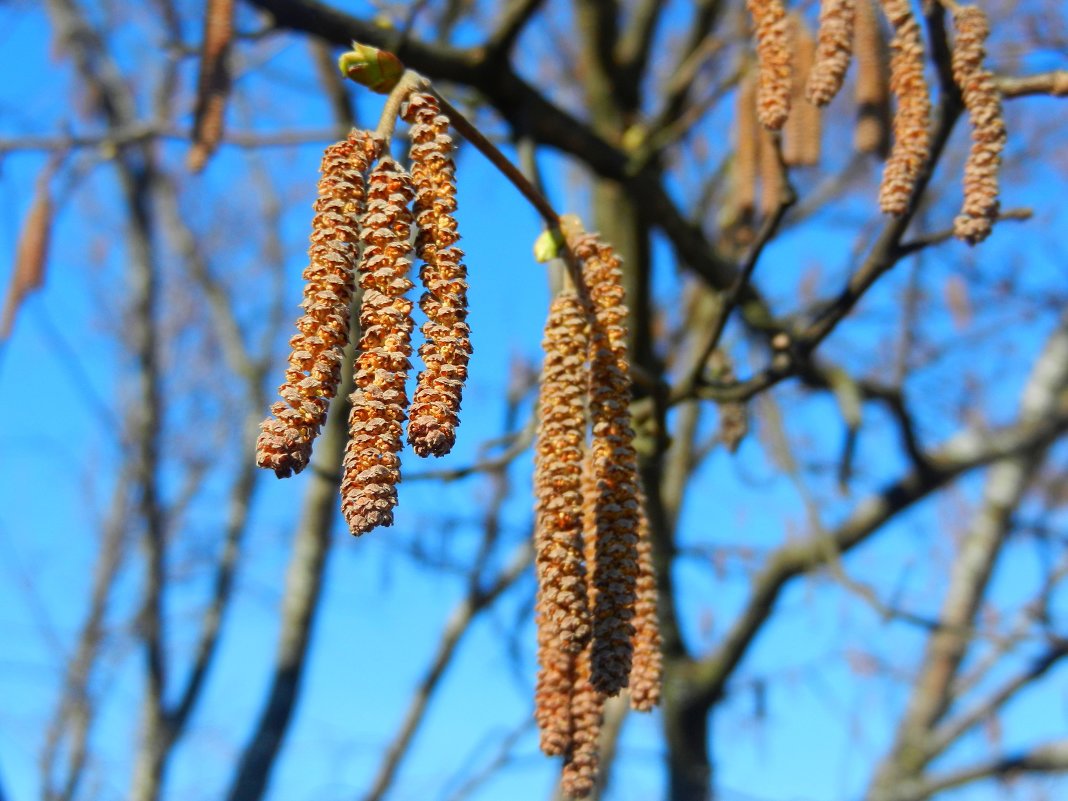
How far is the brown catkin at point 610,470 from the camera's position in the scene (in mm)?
1088

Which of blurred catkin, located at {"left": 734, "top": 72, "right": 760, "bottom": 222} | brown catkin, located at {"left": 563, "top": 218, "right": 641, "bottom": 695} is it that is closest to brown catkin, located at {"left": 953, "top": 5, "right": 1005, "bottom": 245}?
brown catkin, located at {"left": 563, "top": 218, "right": 641, "bottom": 695}

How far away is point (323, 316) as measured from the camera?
2.94 feet

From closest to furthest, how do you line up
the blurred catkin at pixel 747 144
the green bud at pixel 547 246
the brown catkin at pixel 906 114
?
→ 1. the green bud at pixel 547 246
2. the brown catkin at pixel 906 114
3. the blurred catkin at pixel 747 144

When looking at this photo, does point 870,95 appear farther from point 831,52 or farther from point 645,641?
point 645,641

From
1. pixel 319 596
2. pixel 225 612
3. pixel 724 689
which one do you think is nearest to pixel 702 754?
pixel 724 689

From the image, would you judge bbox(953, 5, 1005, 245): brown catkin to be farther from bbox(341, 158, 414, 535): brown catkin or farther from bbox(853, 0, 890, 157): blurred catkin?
bbox(341, 158, 414, 535): brown catkin

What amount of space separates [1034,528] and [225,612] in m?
3.18

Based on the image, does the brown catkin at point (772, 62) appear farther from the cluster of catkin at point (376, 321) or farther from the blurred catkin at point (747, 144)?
the blurred catkin at point (747, 144)

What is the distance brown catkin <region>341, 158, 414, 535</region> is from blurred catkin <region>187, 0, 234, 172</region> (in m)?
1.40

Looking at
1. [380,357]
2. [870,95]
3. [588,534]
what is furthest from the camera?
[870,95]

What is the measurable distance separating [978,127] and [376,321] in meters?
0.89

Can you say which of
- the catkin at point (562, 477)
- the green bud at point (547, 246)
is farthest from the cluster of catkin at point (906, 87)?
the catkin at point (562, 477)

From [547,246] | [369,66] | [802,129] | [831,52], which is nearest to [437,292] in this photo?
[369,66]

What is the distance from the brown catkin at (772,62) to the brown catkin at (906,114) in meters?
0.15
